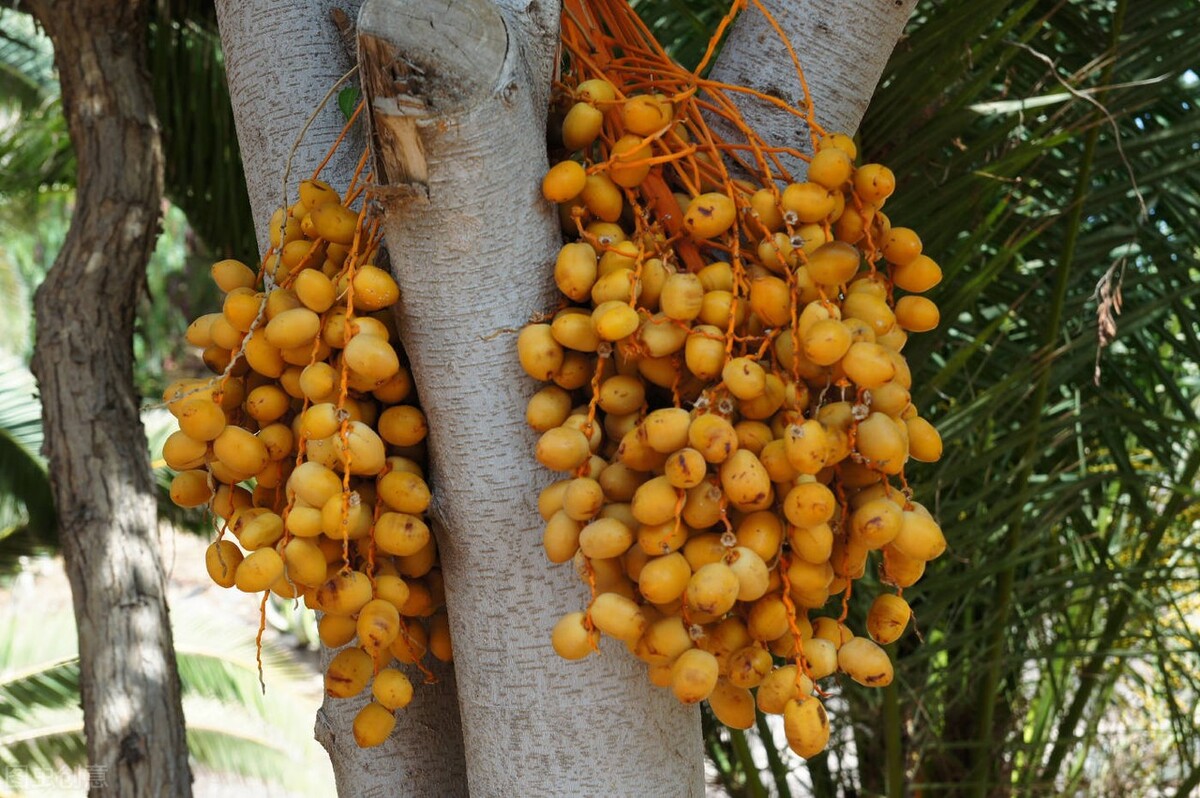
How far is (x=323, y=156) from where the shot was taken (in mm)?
872

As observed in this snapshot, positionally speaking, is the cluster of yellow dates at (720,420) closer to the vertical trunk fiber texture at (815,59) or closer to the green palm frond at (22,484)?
the vertical trunk fiber texture at (815,59)

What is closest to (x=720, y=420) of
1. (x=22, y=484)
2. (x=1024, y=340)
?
(x=1024, y=340)

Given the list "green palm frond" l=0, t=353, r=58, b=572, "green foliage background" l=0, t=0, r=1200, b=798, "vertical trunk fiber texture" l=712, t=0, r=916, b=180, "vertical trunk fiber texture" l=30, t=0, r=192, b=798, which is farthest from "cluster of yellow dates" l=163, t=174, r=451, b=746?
"green palm frond" l=0, t=353, r=58, b=572

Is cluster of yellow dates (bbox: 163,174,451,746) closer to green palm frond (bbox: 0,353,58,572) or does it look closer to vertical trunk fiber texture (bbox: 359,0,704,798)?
vertical trunk fiber texture (bbox: 359,0,704,798)

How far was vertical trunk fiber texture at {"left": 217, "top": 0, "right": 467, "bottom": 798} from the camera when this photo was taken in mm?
871

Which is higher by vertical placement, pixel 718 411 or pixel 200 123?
pixel 200 123

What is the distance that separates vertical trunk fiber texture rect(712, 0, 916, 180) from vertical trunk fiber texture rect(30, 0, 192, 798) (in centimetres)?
131

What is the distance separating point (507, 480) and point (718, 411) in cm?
16

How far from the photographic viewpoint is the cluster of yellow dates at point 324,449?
2.28 ft

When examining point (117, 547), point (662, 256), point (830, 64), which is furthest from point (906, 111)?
point (117, 547)

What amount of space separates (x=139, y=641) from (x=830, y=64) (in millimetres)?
1424

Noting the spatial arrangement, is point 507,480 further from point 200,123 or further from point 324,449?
point 200,123

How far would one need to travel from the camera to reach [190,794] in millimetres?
1734

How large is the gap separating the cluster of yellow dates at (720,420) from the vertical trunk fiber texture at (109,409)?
1288mm
